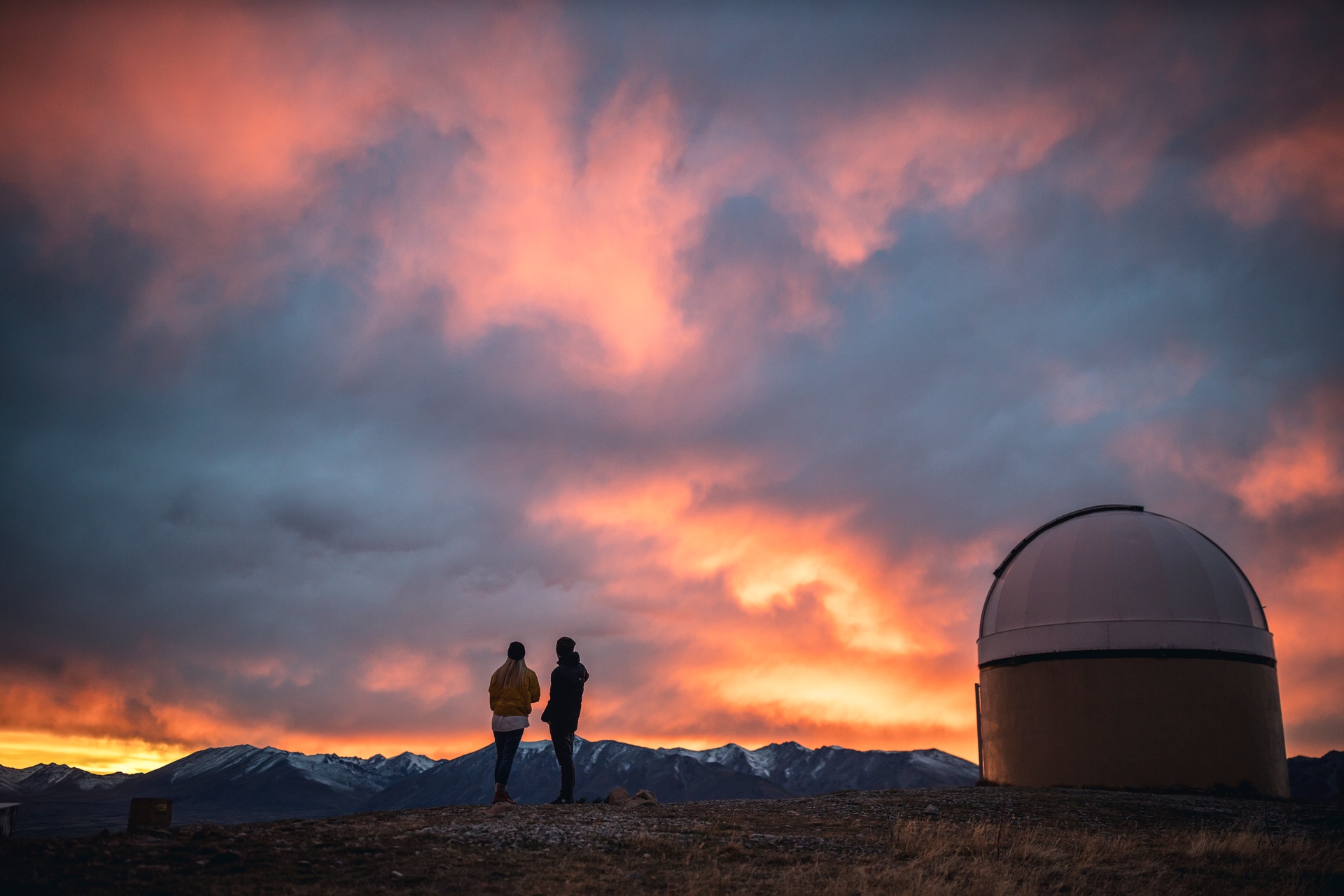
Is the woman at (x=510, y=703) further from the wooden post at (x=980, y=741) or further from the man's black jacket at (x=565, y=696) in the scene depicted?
the wooden post at (x=980, y=741)

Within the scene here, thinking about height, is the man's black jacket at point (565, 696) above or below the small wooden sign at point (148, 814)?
above

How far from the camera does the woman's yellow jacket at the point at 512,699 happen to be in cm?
1174

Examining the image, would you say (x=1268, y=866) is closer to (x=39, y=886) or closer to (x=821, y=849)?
(x=821, y=849)

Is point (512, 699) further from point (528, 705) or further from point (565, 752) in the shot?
point (565, 752)

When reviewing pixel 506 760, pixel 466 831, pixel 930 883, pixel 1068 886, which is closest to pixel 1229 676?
pixel 1068 886

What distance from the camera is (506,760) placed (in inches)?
464

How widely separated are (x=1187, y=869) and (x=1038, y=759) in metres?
11.5

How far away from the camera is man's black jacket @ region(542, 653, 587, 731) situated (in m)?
12.2

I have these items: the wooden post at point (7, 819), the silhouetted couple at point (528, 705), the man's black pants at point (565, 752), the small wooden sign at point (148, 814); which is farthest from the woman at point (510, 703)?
the wooden post at point (7, 819)

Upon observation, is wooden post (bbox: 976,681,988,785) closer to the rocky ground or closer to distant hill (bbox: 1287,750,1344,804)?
the rocky ground

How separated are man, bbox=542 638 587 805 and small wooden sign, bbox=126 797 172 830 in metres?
4.70

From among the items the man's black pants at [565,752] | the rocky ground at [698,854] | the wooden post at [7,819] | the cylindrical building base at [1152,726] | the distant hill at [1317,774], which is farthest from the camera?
the distant hill at [1317,774]

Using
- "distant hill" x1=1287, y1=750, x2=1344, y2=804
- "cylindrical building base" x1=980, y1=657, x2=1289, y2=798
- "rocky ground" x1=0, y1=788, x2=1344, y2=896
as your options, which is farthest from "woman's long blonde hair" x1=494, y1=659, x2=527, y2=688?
"distant hill" x1=1287, y1=750, x2=1344, y2=804

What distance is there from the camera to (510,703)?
11.8 m
